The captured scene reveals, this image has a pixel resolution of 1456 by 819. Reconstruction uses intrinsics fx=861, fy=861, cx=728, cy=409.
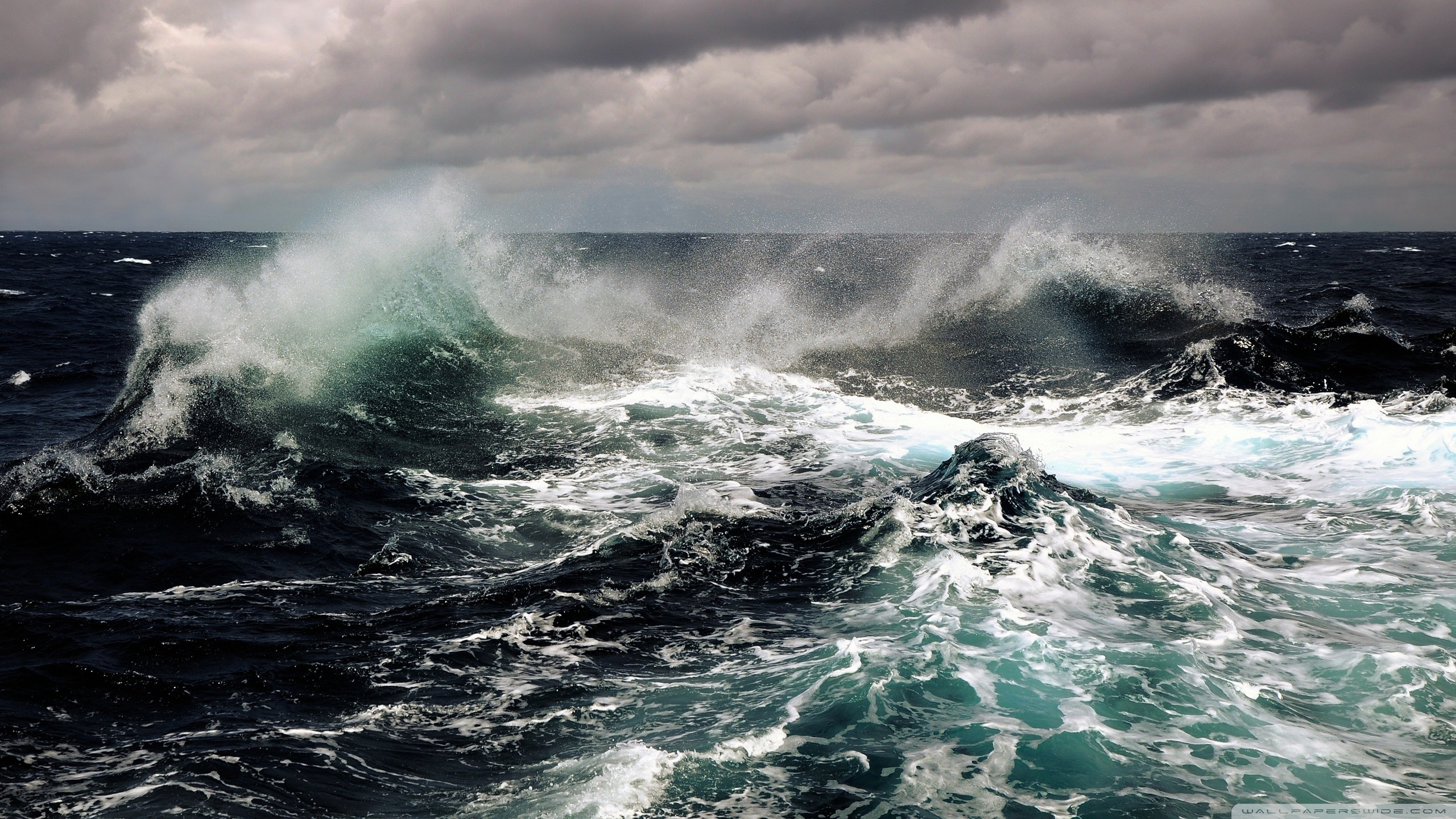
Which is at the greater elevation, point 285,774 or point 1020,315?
point 1020,315

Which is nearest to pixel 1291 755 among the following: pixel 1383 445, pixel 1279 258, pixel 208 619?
pixel 208 619

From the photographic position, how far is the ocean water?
631 centimetres

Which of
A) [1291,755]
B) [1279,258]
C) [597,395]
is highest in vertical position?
[1279,258]

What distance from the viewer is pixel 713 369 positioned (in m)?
23.7

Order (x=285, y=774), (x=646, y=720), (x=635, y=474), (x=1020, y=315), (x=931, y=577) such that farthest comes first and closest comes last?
(x=1020, y=315), (x=635, y=474), (x=931, y=577), (x=646, y=720), (x=285, y=774)

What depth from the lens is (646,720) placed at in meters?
7.07

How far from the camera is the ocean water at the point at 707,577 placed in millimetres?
6312

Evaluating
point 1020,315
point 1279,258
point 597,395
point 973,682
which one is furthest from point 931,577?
point 1279,258

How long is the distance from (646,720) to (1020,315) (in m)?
29.0

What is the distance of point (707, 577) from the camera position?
400 inches

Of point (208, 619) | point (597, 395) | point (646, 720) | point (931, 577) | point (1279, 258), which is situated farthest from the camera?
point (1279, 258)

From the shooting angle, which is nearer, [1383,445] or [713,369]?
[1383,445]

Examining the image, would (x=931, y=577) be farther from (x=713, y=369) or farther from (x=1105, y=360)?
(x=1105, y=360)

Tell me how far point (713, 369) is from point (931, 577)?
14421mm
